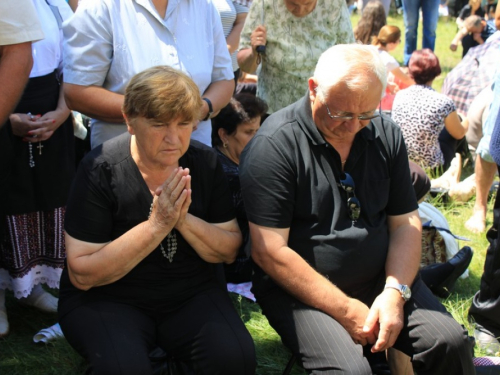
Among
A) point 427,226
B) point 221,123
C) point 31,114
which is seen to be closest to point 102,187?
point 31,114

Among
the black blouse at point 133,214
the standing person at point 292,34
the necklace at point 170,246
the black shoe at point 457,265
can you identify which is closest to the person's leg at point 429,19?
the standing person at point 292,34

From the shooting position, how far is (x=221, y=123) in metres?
3.86

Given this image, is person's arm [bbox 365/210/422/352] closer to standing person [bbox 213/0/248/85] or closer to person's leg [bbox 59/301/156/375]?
person's leg [bbox 59/301/156/375]

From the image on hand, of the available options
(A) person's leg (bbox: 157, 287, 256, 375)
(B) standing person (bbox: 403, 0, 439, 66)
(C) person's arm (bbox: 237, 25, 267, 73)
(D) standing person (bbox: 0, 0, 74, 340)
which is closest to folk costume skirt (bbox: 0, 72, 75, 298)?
(D) standing person (bbox: 0, 0, 74, 340)

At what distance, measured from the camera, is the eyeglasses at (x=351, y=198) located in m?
2.70

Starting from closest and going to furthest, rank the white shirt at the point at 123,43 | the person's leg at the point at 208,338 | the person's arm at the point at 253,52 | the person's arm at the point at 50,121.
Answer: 1. the person's leg at the point at 208,338
2. the white shirt at the point at 123,43
3. the person's arm at the point at 50,121
4. the person's arm at the point at 253,52

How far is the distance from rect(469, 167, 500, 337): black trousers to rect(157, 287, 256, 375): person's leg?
4.78ft

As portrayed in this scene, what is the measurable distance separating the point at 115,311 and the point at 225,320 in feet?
1.41

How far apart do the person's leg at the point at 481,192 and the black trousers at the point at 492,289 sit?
55.8 inches

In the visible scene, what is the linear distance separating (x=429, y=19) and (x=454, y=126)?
12.3 feet

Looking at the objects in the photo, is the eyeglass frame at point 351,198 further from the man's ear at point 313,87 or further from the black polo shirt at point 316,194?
the man's ear at point 313,87

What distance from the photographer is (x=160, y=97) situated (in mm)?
2482

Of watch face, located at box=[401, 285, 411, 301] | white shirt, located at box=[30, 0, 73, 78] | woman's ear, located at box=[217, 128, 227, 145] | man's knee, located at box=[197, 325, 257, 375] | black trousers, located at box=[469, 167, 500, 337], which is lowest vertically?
black trousers, located at box=[469, 167, 500, 337]

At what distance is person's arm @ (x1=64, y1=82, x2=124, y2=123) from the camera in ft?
10.2
